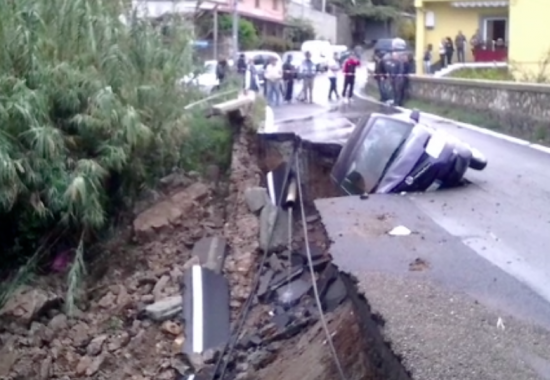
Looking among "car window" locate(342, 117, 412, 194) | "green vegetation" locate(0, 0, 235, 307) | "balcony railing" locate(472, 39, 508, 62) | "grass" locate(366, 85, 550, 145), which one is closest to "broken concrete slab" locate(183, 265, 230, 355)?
"green vegetation" locate(0, 0, 235, 307)

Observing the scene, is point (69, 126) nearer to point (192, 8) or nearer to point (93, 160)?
point (93, 160)

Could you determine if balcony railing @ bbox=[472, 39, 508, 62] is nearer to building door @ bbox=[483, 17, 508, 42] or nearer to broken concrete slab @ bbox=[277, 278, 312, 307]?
building door @ bbox=[483, 17, 508, 42]

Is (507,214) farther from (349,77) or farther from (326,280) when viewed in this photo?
(349,77)

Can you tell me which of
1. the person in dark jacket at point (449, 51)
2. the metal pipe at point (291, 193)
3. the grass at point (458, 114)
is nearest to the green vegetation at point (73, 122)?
the metal pipe at point (291, 193)

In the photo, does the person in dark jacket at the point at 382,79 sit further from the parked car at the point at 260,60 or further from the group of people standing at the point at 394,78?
the parked car at the point at 260,60

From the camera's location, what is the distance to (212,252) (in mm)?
14328

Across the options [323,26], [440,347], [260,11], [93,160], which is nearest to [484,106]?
[93,160]

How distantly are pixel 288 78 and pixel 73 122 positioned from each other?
24.8 meters

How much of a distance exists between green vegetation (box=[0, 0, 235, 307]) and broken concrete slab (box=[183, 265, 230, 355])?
1409mm

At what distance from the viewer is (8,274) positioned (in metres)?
14.1

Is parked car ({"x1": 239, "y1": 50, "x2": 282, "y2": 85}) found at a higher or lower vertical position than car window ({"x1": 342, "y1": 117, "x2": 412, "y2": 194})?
higher

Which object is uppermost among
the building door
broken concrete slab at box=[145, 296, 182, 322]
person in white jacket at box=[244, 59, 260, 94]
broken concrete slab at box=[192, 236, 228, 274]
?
the building door

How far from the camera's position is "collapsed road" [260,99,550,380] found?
6.91 m

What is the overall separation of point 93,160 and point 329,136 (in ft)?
26.8
